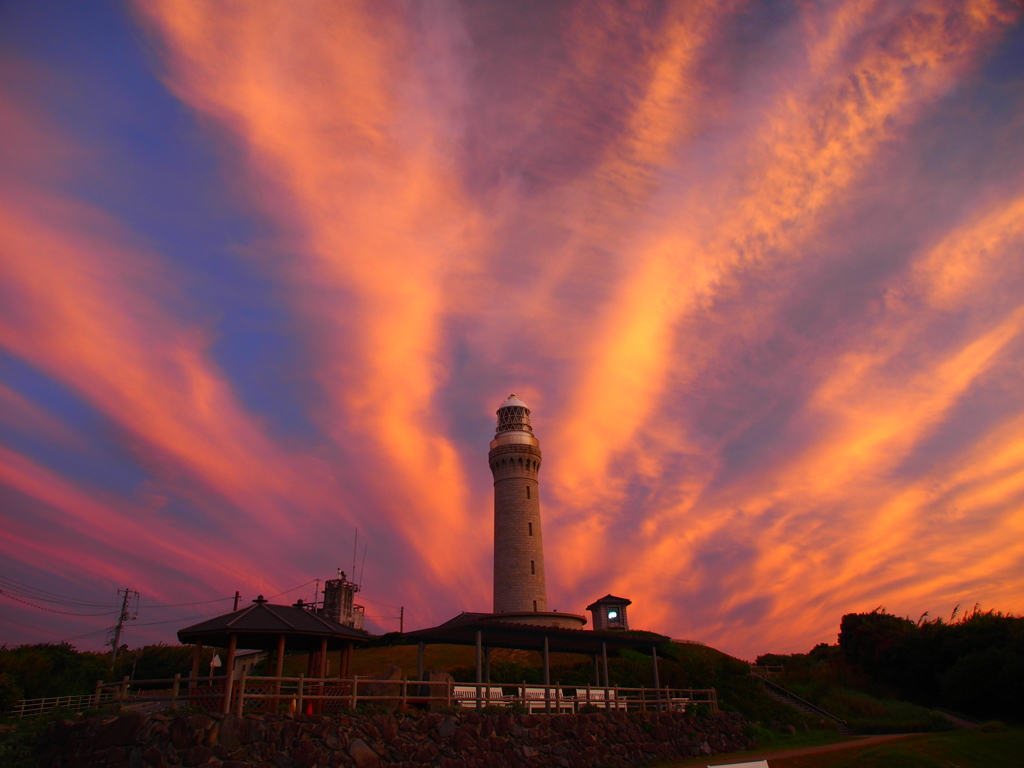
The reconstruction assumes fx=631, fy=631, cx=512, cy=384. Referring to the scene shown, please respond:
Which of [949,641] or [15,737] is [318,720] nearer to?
[15,737]

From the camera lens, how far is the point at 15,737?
22312 millimetres

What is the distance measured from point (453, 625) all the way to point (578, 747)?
262 inches

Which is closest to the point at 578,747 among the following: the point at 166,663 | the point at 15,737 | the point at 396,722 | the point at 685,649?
the point at 396,722

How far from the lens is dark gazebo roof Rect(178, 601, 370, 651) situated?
2083 centimetres

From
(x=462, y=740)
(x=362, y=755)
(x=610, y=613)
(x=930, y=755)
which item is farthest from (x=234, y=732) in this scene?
(x=610, y=613)

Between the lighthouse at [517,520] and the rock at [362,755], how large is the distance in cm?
3224

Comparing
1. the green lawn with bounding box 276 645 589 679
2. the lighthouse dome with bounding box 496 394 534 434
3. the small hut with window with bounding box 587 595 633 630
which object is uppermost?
the lighthouse dome with bounding box 496 394 534 434

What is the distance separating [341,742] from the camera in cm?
1812

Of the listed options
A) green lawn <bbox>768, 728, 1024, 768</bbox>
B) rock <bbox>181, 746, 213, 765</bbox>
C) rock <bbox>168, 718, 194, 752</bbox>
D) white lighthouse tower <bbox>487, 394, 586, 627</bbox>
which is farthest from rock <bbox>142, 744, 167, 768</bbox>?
white lighthouse tower <bbox>487, 394, 586, 627</bbox>

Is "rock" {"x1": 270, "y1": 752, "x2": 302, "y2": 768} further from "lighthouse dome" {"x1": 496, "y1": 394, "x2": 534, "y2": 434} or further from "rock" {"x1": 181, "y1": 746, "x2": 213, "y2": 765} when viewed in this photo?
"lighthouse dome" {"x1": 496, "y1": 394, "x2": 534, "y2": 434}

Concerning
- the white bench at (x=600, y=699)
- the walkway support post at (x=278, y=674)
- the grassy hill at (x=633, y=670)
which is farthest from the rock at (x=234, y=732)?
the white bench at (x=600, y=699)

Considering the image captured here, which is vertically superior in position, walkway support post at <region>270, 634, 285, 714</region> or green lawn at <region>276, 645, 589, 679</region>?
green lawn at <region>276, 645, 589, 679</region>

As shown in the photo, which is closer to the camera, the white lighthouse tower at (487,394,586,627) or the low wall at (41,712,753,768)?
the low wall at (41,712,753,768)

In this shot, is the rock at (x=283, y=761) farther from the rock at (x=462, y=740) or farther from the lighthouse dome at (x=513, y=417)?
the lighthouse dome at (x=513, y=417)
